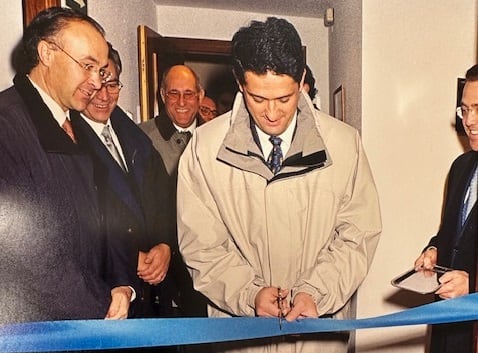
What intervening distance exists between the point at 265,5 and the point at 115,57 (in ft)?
0.65

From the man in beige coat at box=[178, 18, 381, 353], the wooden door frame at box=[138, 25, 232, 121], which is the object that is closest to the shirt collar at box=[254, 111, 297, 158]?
the man in beige coat at box=[178, 18, 381, 353]

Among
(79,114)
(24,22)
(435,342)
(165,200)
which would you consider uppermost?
(24,22)

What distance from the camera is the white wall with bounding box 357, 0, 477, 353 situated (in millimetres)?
677

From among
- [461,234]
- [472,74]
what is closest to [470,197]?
[461,234]

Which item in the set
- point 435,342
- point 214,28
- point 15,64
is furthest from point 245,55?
point 435,342

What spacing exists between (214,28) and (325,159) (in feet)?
0.72

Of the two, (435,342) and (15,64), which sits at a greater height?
(15,64)

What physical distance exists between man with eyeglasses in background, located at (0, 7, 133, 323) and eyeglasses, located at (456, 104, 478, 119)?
18.9 inches

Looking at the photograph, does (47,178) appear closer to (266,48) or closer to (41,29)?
(41,29)

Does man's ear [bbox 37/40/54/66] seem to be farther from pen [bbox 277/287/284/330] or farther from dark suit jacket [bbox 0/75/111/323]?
pen [bbox 277/287/284/330]

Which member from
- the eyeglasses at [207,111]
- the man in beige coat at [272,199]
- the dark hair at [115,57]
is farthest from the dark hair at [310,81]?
the dark hair at [115,57]

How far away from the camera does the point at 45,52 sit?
0.59m

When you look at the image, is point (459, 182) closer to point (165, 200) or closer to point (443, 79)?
point (443, 79)

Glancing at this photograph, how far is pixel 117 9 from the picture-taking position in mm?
627
